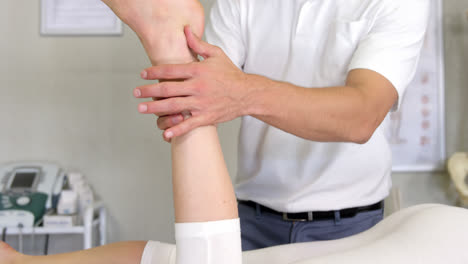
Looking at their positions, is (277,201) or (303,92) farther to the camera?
(277,201)

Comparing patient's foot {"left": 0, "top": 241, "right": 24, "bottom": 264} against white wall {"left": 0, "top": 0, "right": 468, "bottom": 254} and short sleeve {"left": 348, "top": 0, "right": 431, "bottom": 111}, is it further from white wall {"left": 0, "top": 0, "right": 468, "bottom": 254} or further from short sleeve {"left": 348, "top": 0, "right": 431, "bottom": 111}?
white wall {"left": 0, "top": 0, "right": 468, "bottom": 254}

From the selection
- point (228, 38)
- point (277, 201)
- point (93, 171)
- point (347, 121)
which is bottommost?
point (93, 171)

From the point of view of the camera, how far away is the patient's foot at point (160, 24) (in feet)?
2.65

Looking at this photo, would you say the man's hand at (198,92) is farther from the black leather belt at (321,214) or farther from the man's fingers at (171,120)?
the black leather belt at (321,214)

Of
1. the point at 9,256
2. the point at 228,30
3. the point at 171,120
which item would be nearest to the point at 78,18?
the point at 228,30

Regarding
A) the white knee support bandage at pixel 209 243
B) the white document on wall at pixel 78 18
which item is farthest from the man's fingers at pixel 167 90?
the white document on wall at pixel 78 18

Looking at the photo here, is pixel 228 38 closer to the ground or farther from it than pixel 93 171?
farther from it

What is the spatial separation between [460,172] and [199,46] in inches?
79.8

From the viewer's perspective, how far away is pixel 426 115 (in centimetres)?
258

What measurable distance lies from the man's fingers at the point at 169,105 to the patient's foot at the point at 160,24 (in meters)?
0.14

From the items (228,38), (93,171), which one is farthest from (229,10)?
(93,171)

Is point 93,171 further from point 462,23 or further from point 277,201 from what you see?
point 462,23

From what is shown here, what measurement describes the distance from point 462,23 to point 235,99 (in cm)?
235

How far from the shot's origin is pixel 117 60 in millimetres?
2668
